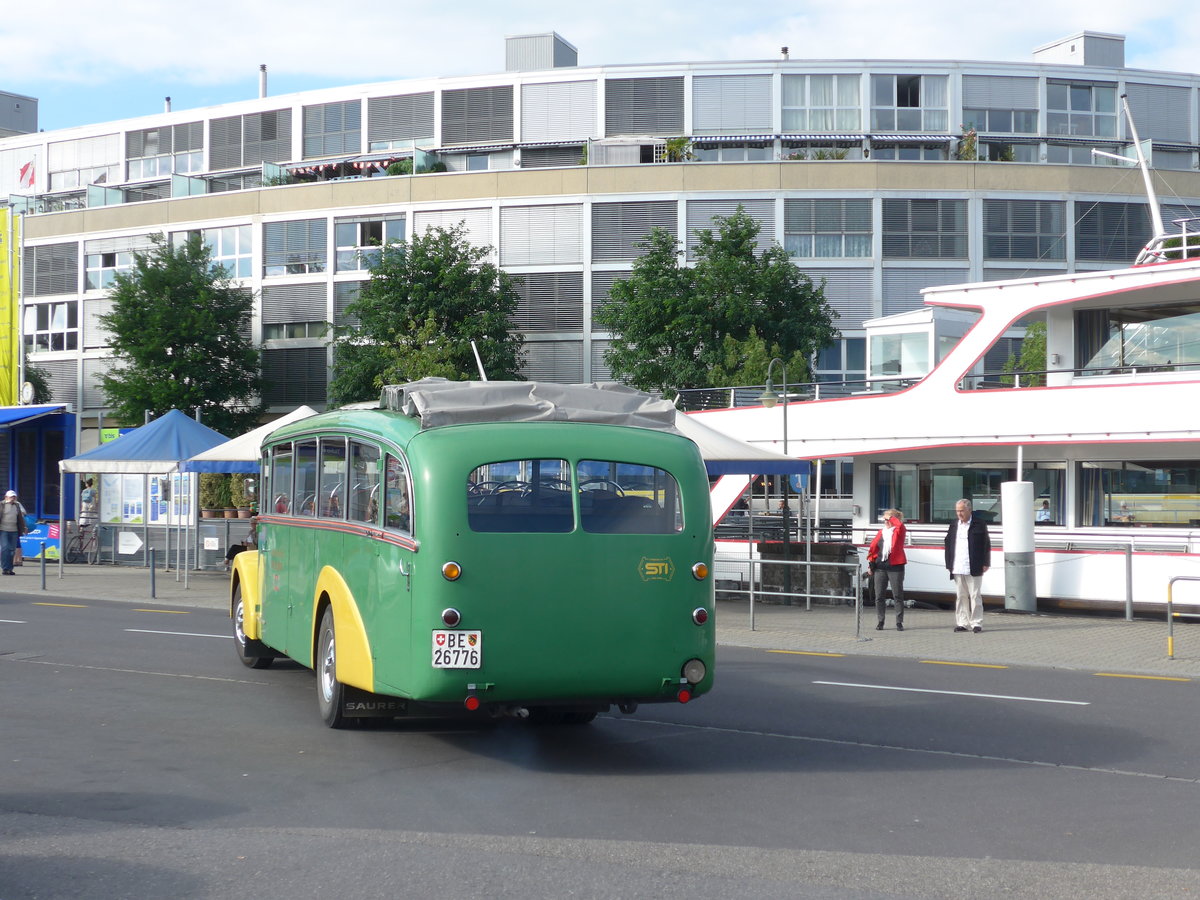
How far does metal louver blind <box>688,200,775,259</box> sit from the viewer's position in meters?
47.9

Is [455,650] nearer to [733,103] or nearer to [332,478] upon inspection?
[332,478]

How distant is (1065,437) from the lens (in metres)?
21.8

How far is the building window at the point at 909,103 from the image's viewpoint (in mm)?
51438

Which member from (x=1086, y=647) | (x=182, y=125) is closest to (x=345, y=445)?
(x=1086, y=647)

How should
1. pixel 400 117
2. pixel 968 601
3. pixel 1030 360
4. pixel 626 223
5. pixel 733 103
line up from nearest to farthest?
1. pixel 968 601
2. pixel 1030 360
3. pixel 626 223
4. pixel 733 103
5. pixel 400 117

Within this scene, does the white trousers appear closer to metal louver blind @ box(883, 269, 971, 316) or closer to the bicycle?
the bicycle

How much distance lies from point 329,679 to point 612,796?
3177 mm

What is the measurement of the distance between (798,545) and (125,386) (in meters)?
32.1

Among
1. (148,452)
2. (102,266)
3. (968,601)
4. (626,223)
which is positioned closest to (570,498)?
(968,601)

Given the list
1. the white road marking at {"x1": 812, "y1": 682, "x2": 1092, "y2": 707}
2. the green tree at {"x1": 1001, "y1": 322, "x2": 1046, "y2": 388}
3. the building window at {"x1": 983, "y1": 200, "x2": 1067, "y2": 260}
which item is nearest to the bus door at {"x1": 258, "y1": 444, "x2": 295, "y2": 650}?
the white road marking at {"x1": 812, "y1": 682, "x2": 1092, "y2": 707}

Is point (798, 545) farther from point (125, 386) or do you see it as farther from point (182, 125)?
point (182, 125)

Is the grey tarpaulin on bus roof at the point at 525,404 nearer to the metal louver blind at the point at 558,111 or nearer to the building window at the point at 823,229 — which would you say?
the building window at the point at 823,229

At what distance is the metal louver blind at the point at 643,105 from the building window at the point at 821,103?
4183mm

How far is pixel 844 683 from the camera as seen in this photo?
44.5 ft
